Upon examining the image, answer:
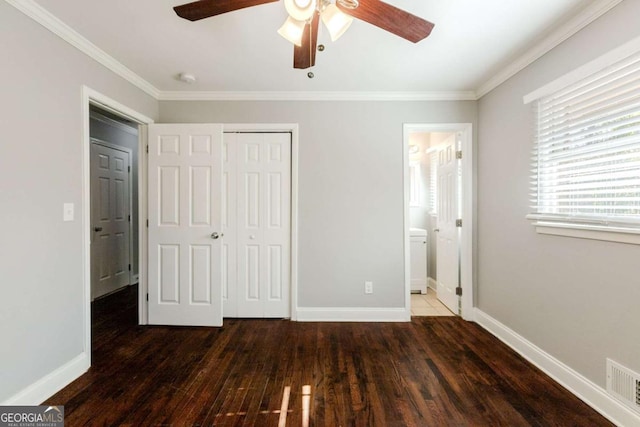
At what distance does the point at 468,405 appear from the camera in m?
1.72

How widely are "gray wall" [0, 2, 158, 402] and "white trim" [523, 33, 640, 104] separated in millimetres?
3422

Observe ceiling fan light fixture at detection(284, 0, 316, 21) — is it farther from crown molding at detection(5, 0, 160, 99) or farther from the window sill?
the window sill

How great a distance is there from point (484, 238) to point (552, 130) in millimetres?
1178

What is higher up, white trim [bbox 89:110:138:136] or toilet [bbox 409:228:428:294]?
white trim [bbox 89:110:138:136]

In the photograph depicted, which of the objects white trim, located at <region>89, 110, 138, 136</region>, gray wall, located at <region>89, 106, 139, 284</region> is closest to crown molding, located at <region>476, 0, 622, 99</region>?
gray wall, located at <region>89, 106, 139, 284</region>

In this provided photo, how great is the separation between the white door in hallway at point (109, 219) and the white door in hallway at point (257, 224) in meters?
2.05

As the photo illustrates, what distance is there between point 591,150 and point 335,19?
178cm

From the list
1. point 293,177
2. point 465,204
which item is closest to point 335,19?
point 293,177

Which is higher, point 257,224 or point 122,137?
point 122,137

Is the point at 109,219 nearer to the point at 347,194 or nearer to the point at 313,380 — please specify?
the point at 347,194

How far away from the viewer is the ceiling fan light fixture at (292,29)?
1.41 m

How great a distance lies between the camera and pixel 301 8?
125cm

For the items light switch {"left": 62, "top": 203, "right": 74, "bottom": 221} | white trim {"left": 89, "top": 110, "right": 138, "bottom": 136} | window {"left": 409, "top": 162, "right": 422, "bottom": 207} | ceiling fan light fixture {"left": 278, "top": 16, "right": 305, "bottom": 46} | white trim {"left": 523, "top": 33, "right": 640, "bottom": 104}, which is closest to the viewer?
ceiling fan light fixture {"left": 278, "top": 16, "right": 305, "bottom": 46}

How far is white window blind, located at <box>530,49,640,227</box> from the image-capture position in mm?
1544
